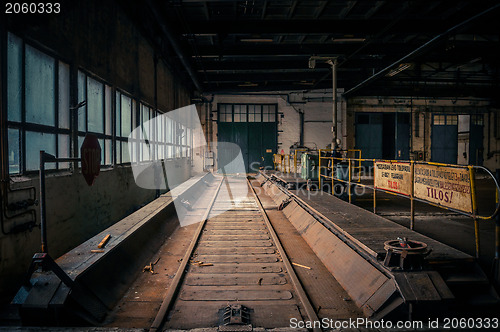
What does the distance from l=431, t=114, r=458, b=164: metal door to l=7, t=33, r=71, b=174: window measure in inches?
870

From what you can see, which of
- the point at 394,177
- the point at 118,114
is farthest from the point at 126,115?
the point at 394,177

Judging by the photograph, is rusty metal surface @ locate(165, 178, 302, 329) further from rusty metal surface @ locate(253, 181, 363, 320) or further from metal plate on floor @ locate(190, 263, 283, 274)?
rusty metal surface @ locate(253, 181, 363, 320)

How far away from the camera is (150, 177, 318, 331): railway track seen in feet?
10.1

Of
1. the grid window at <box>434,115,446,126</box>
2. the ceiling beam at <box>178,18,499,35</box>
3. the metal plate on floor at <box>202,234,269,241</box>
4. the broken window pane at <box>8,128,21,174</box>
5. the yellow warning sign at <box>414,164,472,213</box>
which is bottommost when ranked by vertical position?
the metal plate on floor at <box>202,234,269,241</box>

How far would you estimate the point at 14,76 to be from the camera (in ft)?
12.8

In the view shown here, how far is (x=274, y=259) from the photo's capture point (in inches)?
192

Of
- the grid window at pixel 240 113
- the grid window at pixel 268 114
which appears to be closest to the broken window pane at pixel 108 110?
the grid window at pixel 240 113

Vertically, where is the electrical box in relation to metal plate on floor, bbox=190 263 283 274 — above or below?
above

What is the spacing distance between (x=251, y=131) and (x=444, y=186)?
16.9 meters

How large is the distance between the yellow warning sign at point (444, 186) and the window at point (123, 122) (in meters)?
6.99

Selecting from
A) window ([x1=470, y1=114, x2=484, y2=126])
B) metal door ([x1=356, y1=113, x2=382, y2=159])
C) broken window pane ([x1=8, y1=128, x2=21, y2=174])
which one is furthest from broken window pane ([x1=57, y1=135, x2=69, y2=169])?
window ([x1=470, y1=114, x2=484, y2=126])

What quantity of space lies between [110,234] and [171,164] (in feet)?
31.7

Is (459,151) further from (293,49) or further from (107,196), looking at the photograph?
(107,196)

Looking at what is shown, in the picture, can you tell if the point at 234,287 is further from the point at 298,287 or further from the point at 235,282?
the point at 298,287
